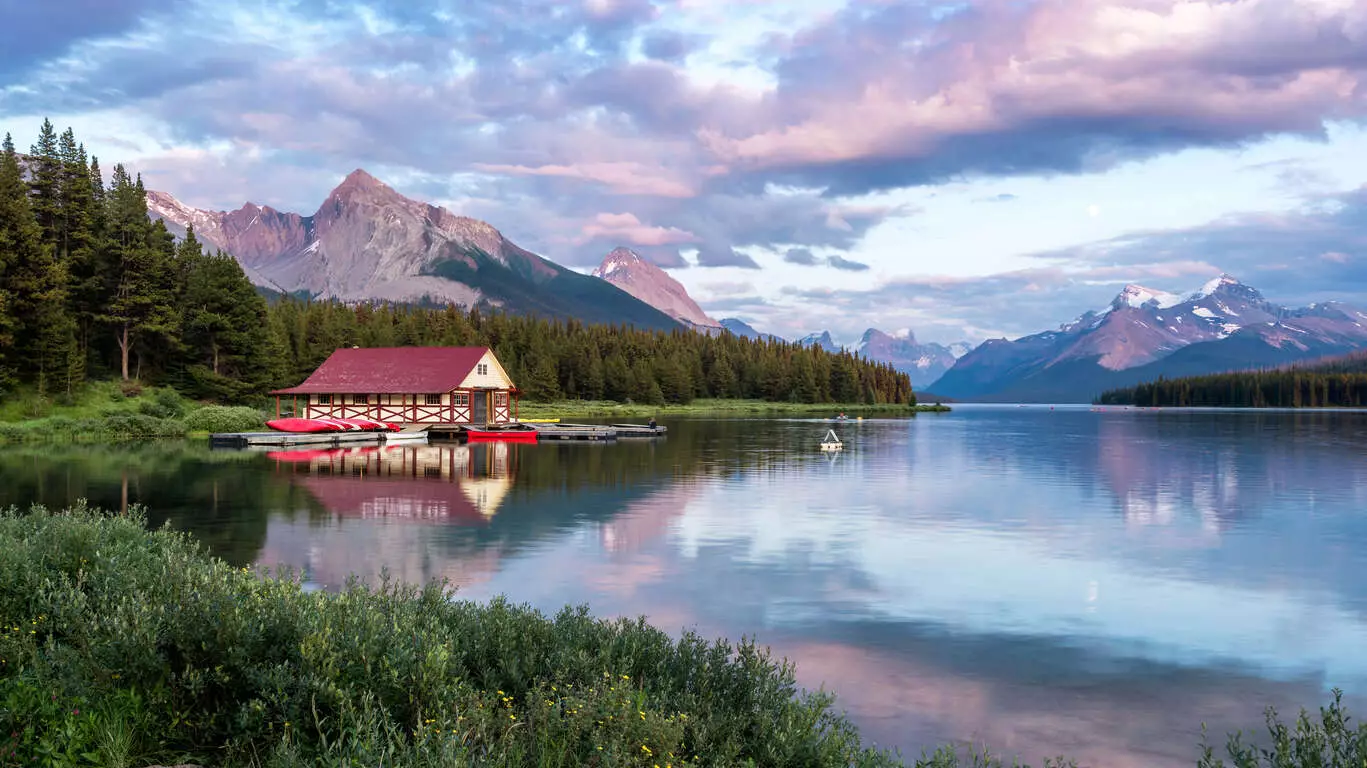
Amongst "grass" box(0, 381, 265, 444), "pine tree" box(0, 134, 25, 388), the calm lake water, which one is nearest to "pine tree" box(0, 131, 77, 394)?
"pine tree" box(0, 134, 25, 388)

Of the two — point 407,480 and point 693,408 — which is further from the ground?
point 693,408

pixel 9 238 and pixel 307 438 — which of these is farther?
pixel 9 238

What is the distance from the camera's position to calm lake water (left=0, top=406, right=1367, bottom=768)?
486 inches

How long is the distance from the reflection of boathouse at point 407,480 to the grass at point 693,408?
6267cm

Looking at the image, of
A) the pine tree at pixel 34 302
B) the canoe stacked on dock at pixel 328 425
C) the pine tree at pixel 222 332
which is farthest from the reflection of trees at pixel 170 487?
the pine tree at pixel 222 332

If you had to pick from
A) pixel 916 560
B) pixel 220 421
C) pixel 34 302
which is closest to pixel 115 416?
pixel 220 421

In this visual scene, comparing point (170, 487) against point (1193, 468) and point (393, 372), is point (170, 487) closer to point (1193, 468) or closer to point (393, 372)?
point (393, 372)

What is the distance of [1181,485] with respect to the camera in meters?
41.6

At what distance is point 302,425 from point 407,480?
31.6 m

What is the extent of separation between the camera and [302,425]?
2625 inches

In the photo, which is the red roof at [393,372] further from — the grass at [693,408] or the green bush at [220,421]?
the grass at [693,408]

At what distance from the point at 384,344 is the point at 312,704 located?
122m

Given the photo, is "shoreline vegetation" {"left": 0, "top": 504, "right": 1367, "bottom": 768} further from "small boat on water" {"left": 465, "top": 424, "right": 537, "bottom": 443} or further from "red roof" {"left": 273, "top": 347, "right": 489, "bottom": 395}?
"red roof" {"left": 273, "top": 347, "right": 489, "bottom": 395}

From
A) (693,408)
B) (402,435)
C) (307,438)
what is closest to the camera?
(307,438)
